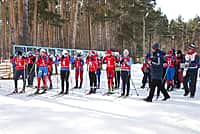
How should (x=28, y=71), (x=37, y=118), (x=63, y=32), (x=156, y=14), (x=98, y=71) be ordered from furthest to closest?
1. (x=156, y=14)
2. (x=63, y=32)
3. (x=28, y=71)
4. (x=98, y=71)
5. (x=37, y=118)

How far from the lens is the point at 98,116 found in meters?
7.07

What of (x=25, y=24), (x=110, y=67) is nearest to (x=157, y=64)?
(x=110, y=67)

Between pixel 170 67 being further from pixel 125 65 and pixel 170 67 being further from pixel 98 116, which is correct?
pixel 98 116

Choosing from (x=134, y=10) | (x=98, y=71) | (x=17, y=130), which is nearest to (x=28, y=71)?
(x=98, y=71)

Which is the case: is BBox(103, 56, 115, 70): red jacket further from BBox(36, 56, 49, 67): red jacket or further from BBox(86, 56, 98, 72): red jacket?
BBox(36, 56, 49, 67): red jacket

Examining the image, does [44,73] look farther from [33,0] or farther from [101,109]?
[33,0]

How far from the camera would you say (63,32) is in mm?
42406

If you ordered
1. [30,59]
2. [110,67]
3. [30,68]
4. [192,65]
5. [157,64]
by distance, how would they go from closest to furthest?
[157,64] → [192,65] → [110,67] → [30,59] → [30,68]

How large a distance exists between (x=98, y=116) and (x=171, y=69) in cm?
567

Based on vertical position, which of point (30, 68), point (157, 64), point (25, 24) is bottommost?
point (30, 68)

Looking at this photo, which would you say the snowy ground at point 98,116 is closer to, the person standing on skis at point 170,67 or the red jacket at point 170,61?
the person standing on skis at point 170,67

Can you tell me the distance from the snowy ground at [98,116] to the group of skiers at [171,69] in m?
0.53

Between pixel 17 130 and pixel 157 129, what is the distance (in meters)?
2.81

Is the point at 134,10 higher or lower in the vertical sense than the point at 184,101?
higher
